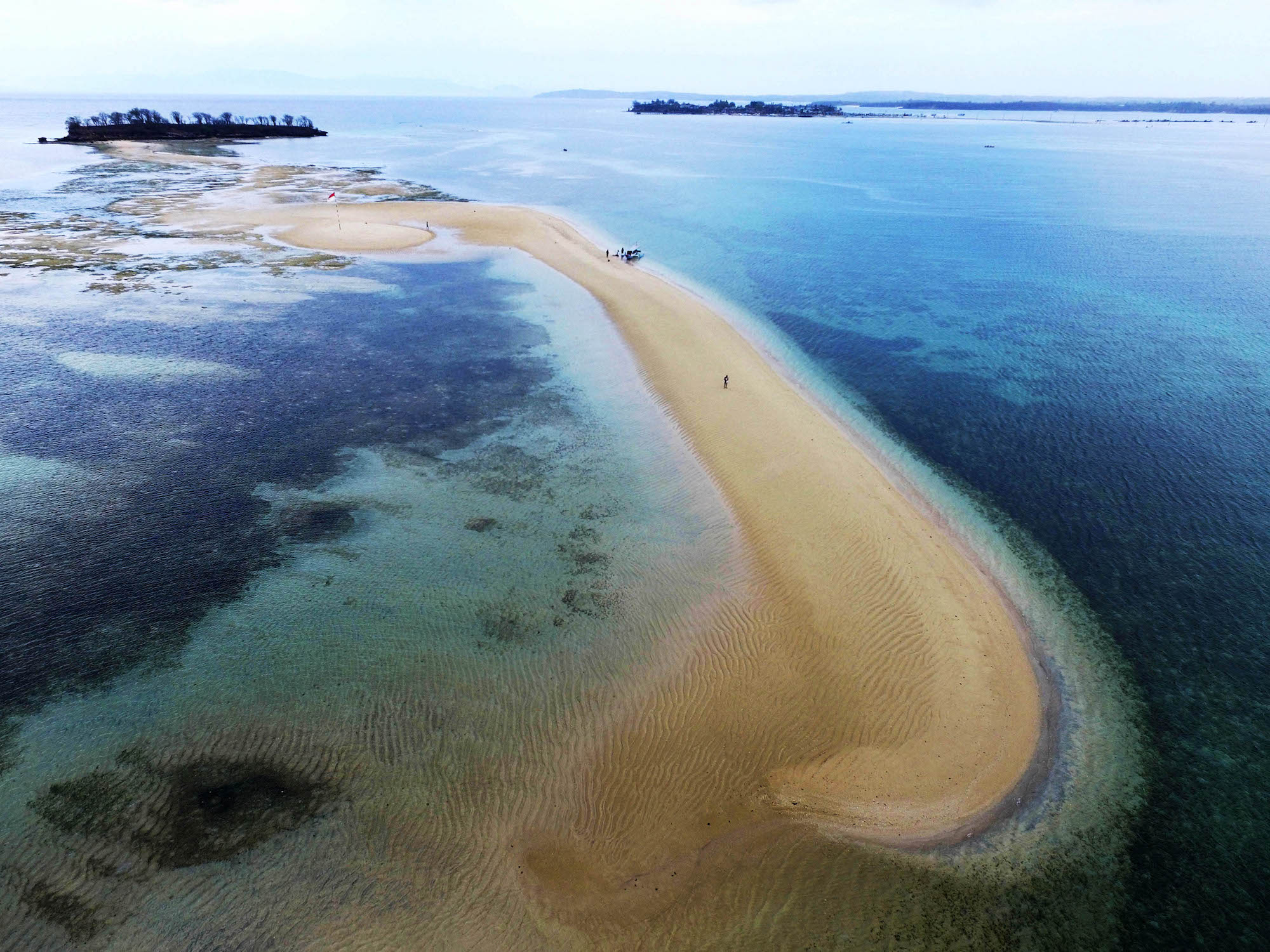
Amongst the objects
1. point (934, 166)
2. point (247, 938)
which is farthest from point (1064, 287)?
point (934, 166)

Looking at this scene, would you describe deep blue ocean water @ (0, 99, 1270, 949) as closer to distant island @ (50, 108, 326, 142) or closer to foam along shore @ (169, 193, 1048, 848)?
foam along shore @ (169, 193, 1048, 848)

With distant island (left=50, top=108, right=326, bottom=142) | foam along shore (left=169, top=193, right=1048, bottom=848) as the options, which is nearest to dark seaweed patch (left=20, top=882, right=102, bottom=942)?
foam along shore (left=169, top=193, right=1048, bottom=848)

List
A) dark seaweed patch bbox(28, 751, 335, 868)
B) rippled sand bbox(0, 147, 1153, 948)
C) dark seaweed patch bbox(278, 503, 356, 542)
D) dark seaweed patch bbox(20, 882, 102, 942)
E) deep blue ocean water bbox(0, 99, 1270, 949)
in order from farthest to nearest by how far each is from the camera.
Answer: dark seaweed patch bbox(278, 503, 356, 542), deep blue ocean water bbox(0, 99, 1270, 949), dark seaweed patch bbox(28, 751, 335, 868), rippled sand bbox(0, 147, 1153, 948), dark seaweed patch bbox(20, 882, 102, 942)

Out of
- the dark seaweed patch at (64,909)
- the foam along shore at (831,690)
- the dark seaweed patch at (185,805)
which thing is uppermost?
the foam along shore at (831,690)

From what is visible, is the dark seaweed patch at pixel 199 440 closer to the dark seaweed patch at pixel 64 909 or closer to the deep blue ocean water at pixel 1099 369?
the dark seaweed patch at pixel 64 909

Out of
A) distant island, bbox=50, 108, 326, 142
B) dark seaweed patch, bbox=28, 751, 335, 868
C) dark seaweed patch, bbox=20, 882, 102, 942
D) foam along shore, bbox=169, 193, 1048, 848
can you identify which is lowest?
dark seaweed patch, bbox=20, 882, 102, 942

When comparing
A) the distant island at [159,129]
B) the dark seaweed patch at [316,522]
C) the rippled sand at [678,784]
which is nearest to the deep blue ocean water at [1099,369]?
the rippled sand at [678,784]
